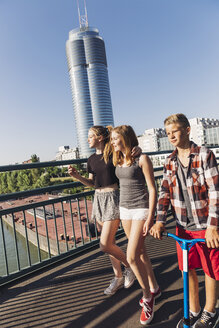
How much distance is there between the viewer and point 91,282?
2.88m

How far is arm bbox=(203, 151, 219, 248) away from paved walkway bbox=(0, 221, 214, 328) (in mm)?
970

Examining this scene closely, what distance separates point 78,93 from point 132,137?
135 metres

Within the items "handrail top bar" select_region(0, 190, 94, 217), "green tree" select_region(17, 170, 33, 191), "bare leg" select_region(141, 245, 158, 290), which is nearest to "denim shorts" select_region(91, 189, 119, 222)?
"bare leg" select_region(141, 245, 158, 290)

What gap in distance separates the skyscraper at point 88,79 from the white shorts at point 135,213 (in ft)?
404

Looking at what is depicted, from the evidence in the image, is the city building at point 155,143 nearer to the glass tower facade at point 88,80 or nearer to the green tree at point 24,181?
the glass tower facade at point 88,80

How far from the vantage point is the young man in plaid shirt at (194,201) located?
1645 mm

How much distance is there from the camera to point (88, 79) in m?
133

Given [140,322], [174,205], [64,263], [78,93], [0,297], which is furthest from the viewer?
[78,93]

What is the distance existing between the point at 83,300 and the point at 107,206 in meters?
1.06

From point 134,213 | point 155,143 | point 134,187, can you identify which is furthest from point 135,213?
point 155,143

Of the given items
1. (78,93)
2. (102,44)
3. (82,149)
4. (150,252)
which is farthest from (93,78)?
(150,252)

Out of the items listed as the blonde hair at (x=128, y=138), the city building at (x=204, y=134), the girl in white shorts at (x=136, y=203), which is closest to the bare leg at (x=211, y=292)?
the girl in white shorts at (x=136, y=203)

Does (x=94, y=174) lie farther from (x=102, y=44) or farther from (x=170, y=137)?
(x=102, y=44)

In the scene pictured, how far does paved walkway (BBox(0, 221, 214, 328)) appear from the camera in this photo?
7.11ft
